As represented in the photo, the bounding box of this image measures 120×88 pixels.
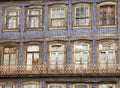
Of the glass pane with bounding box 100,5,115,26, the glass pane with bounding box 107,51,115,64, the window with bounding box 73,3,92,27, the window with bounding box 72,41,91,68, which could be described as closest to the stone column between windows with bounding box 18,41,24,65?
the window with bounding box 72,41,91,68

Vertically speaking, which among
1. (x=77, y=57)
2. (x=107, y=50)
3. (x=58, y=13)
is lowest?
(x=77, y=57)

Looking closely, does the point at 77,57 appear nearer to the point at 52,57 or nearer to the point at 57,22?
the point at 52,57

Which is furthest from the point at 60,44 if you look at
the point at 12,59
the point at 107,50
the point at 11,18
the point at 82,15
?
the point at 11,18

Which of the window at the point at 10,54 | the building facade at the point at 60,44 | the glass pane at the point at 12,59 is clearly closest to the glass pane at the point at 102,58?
the building facade at the point at 60,44

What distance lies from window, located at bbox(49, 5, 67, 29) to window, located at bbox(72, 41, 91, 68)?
1.80 m

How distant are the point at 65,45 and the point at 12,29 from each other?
168 inches

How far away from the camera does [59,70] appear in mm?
26000

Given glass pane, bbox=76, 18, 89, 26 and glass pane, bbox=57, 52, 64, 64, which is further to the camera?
glass pane, bbox=76, 18, 89, 26

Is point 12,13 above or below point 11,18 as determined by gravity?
above

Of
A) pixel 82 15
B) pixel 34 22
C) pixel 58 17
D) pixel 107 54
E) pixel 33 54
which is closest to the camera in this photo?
pixel 107 54

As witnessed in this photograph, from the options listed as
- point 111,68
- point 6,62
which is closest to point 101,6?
point 111,68

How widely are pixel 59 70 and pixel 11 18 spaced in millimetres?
5688

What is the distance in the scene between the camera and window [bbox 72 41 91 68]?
85.9ft

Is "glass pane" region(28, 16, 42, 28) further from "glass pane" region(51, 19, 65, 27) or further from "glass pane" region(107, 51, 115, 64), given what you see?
"glass pane" region(107, 51, 115, 64)
